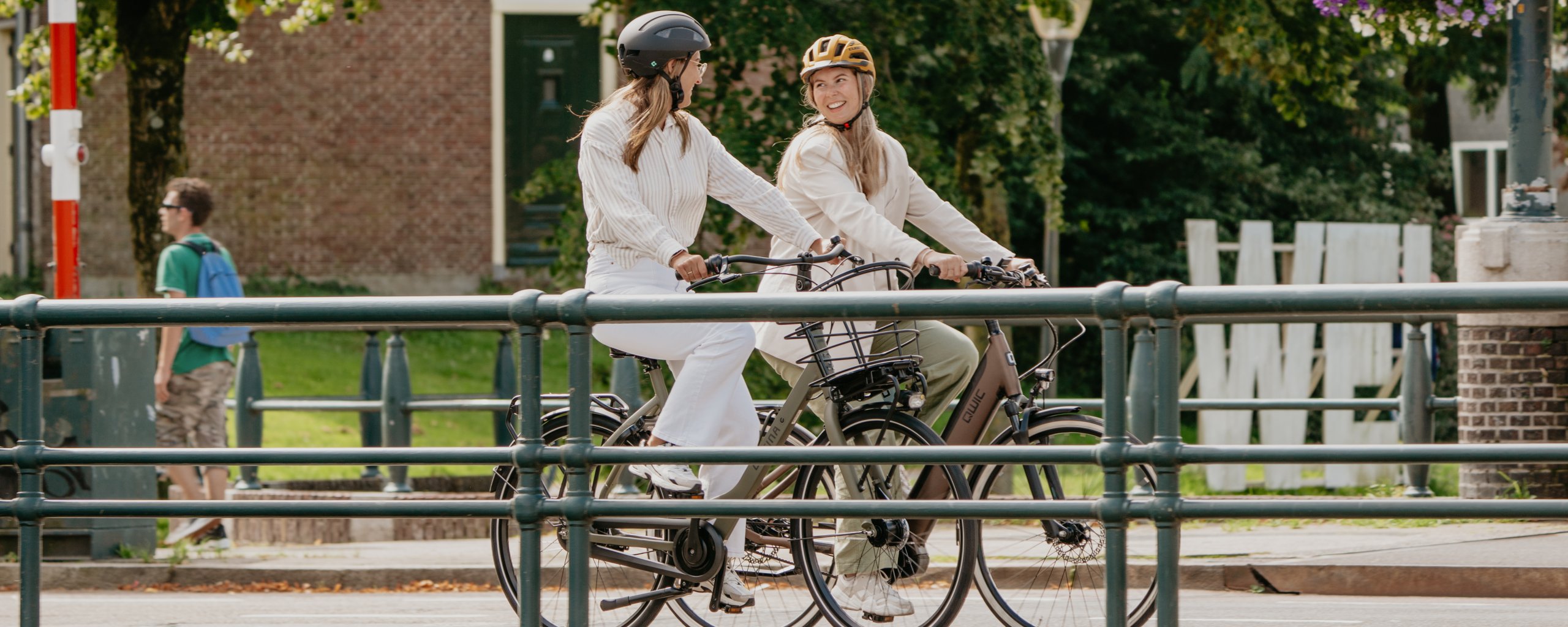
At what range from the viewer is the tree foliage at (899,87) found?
43.2 ft

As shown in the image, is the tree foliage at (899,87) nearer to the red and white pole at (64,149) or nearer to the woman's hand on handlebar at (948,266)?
the red and white pole at (64,149)

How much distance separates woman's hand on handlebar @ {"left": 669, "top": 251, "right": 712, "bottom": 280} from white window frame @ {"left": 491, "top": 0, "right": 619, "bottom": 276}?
19.6m

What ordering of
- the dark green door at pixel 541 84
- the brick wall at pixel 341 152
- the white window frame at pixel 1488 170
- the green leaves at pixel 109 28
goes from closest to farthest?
the green leaves at pixel 109 28, the dark green door at pixel 541 84, the brick wall at pixel 341 152, the white window frame at pixel 1488 170

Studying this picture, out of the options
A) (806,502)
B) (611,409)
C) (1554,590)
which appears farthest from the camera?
(1554,590)

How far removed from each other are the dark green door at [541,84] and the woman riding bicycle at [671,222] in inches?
765

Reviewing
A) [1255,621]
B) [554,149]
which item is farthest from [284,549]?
[554,149]

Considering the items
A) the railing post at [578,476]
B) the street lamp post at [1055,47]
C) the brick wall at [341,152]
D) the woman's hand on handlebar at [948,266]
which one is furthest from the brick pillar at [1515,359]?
the brick wall at [341,152]

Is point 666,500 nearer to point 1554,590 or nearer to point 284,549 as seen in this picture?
point 1554,590

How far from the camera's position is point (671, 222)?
5387 millimetres

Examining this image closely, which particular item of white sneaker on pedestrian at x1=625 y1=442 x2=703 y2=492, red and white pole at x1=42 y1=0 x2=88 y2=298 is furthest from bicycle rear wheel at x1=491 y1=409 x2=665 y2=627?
red and white pole at x1=42 y1=0 x2=88 y2=298

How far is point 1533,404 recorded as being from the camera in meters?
9.18

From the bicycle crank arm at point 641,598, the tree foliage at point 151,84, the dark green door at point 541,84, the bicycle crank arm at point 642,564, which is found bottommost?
the bicycle crank arm at point 641,598

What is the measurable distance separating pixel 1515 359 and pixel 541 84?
17.3 metres

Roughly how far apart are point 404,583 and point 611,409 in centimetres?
287
